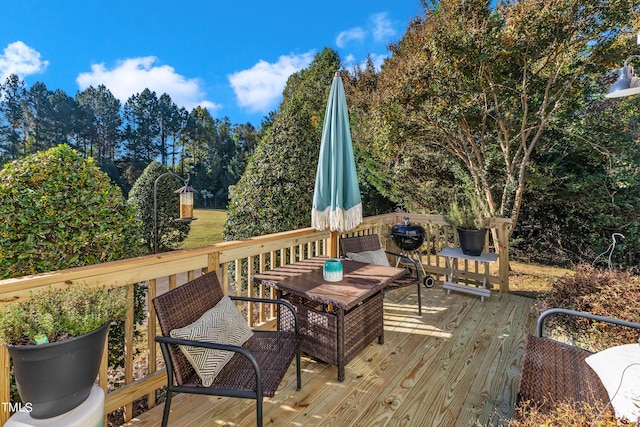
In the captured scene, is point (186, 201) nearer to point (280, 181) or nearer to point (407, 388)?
point (280, 181)

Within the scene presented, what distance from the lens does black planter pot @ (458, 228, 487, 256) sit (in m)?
4.11

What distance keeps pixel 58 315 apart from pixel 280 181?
2862 mm

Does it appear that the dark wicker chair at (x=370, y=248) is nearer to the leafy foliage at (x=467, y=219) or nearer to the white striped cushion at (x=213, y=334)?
the leafy foliage at (x=467, y=219)

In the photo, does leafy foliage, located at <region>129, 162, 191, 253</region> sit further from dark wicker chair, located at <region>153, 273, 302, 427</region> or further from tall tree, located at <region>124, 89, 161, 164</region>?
tall tree, located at <region>124, 89, 161, 164</region>

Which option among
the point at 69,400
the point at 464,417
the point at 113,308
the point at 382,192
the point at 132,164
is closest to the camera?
the point at 69,400

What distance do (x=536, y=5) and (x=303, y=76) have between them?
11205 mm

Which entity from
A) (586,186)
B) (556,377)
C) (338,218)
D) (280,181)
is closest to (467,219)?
(338,218)

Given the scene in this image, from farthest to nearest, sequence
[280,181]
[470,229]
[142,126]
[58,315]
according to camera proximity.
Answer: [142,126]
[470,229]
[280,181]
[58,315]

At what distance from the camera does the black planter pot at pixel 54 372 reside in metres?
1.15

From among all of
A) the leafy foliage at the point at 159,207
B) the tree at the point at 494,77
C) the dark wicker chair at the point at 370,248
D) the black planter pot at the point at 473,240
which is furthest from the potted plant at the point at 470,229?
the leafy foliage at the point at 159,207

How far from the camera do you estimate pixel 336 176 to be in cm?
285

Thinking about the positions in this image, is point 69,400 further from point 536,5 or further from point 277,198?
point 536,5

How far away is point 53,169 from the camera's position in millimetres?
2068

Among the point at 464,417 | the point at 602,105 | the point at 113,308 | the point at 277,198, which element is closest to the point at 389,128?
the point at 277,198
